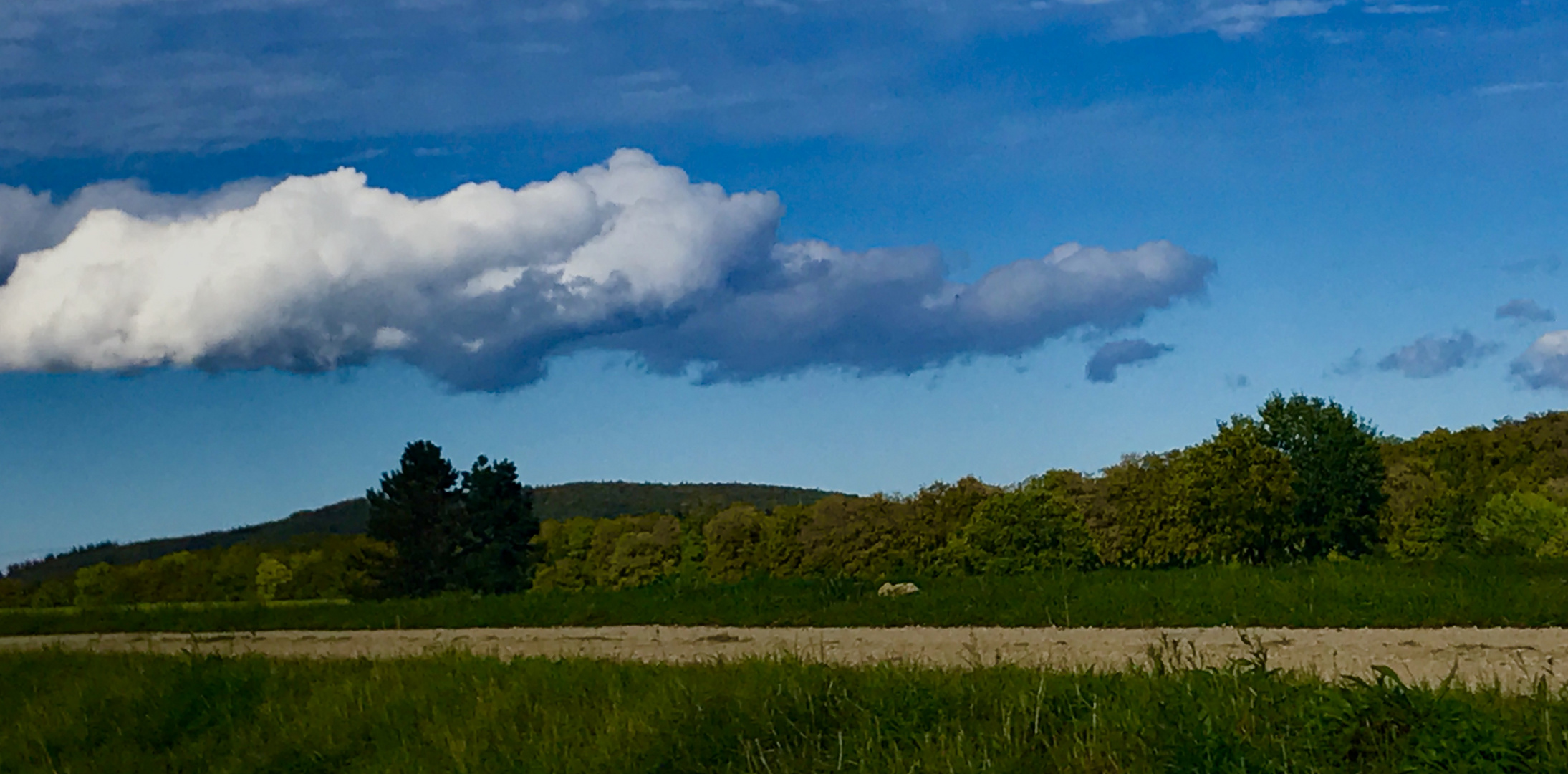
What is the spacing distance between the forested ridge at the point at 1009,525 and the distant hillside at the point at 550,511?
10.3 metres

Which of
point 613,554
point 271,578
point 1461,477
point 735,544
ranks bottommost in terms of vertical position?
point 271,578

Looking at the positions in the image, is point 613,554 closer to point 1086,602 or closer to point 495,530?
point 495,530

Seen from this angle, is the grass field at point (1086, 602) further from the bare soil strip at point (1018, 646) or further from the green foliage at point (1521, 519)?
the green foliage at point (1521, 519)

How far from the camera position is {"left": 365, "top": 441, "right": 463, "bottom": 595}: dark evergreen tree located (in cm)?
5856

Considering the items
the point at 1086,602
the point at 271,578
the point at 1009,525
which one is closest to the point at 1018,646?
the point at 1086,602

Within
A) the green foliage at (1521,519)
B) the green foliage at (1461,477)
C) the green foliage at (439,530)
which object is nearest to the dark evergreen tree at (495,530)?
the green foliage at (439,530)

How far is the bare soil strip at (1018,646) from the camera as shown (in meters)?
9.45

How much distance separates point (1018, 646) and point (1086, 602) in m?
3.71

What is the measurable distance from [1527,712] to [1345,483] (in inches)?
1713

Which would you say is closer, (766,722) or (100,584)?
(766,722)

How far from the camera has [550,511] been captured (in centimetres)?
15138

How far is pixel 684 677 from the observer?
29.6 ft

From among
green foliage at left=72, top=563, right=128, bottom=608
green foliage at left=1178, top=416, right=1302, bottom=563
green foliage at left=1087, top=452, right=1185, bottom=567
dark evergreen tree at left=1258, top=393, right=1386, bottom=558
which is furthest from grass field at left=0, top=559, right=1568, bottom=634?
green foliage at left=72, top=563, right=128, bottom=608

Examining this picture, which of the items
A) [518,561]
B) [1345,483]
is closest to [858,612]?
[1345,483]
